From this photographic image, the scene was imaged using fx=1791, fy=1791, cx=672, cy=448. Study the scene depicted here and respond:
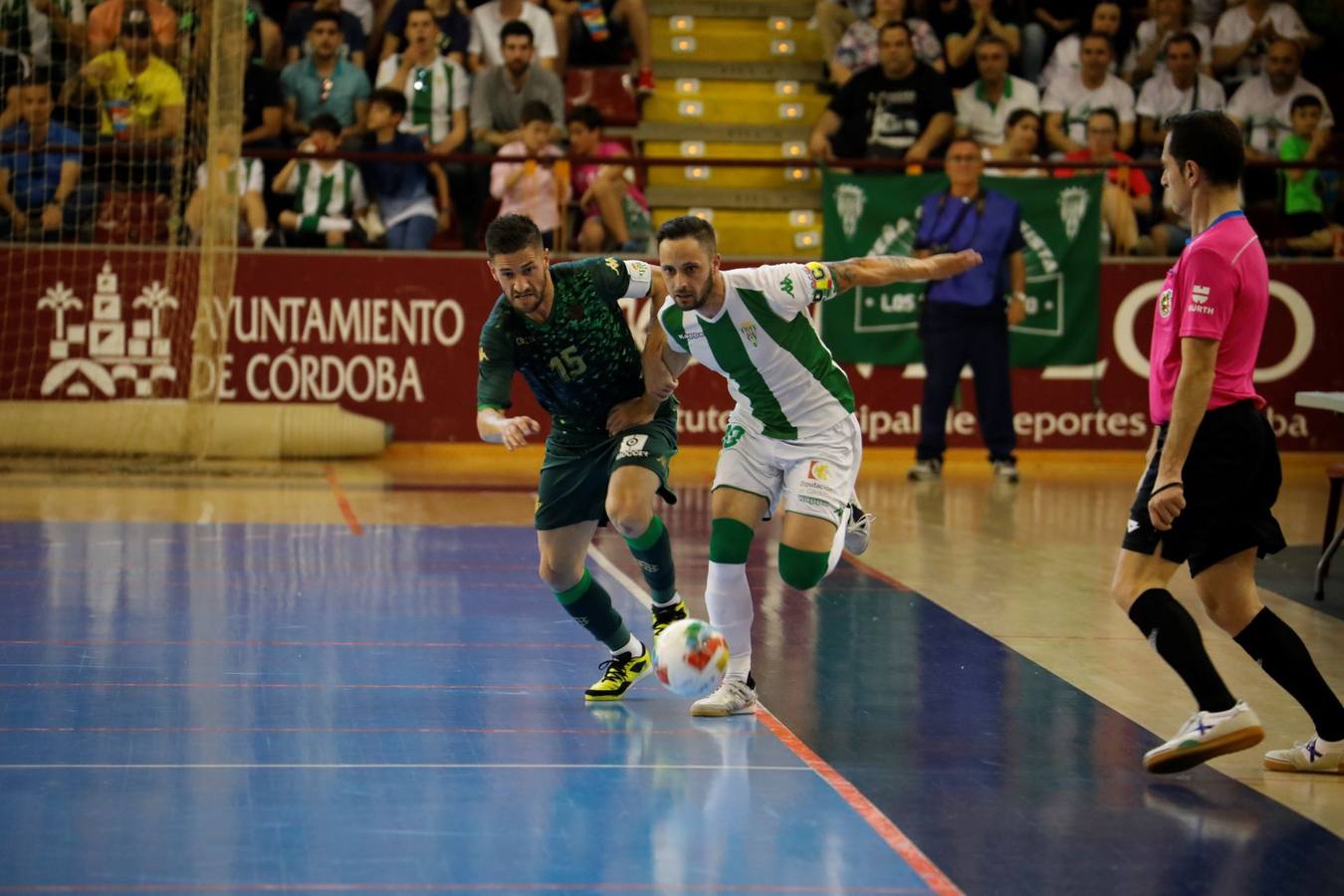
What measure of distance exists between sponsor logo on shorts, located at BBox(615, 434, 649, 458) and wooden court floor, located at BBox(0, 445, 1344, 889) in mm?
1982

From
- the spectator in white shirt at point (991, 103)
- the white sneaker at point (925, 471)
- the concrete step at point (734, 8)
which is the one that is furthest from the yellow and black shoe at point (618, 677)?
the concrete step at point (734, 8)

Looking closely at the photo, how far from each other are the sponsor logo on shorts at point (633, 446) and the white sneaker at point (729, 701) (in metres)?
0.92

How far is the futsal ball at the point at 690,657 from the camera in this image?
240 inches

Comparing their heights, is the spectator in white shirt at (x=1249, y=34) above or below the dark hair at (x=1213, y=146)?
above

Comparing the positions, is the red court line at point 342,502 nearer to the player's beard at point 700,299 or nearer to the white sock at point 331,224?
the white sock at point 331,224

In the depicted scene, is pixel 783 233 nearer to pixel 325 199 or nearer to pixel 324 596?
pixel 325 199

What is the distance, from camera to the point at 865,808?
17.7ft

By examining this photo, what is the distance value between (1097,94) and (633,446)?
36.8ft

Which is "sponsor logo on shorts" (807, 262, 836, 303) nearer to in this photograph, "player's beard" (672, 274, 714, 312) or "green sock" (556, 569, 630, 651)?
"player's beard" (672, 274, 714, 312)

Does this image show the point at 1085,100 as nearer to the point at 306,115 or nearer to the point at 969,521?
the point at 969,521

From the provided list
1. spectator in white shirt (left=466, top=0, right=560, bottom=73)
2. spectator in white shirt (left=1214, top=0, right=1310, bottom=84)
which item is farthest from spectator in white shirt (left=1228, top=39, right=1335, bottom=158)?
spectator in white shirt (left=466, top=0, right=560, bottom=73)

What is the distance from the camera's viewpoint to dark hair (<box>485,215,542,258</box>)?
6.41m

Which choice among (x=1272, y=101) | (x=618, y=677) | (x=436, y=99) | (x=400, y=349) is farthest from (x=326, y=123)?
(x=618, y=677)

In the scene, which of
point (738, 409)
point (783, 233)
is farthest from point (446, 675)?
point (783, 233)
